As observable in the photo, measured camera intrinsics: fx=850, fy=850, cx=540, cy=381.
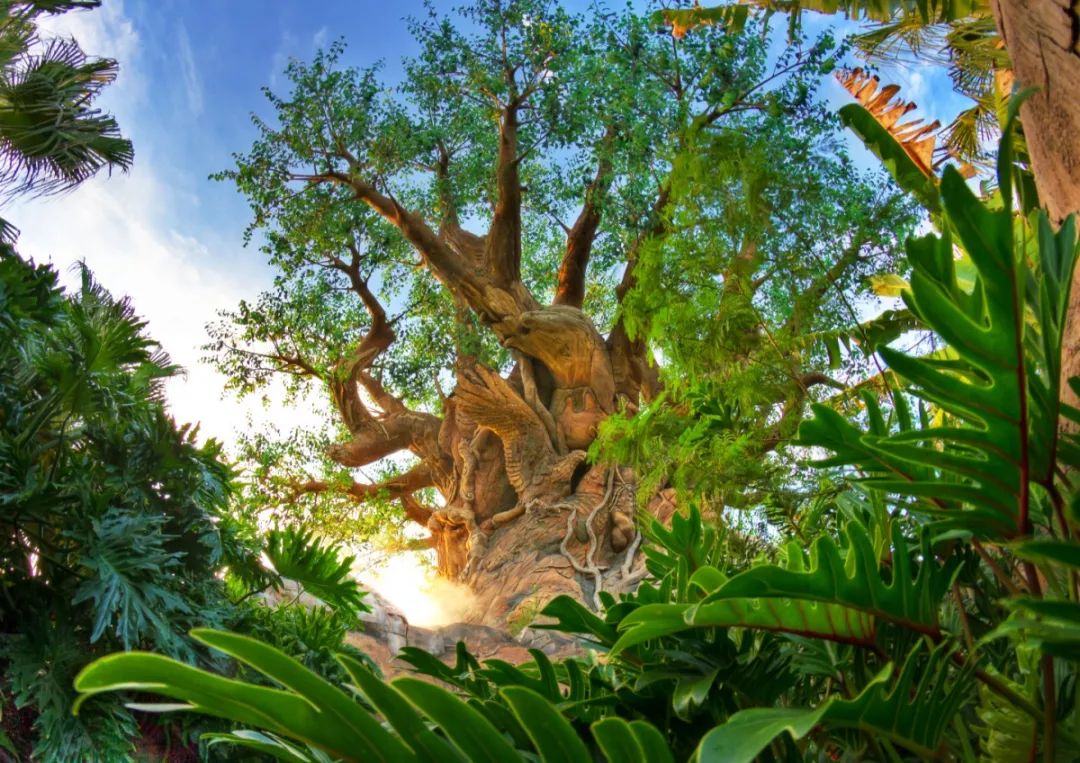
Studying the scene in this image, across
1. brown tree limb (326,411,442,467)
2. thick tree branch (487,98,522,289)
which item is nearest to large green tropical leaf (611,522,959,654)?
thick tree branch (487,98,522,289)

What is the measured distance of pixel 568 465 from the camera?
6559 mm

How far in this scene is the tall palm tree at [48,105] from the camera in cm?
424

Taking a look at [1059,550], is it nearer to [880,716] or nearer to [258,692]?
[880,716]

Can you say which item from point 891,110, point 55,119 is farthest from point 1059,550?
point 55,119

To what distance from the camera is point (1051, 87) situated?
101cm

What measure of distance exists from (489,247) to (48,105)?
137 inches

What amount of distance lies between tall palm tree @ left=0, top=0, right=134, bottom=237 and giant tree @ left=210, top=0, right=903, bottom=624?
2401 millimetres

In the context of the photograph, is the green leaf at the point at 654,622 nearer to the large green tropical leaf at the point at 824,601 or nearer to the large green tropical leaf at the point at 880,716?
the large green tropical leaf at the point at 824,601

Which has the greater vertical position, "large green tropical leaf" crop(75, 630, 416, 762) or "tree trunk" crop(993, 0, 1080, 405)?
"tree trunk" crop(993, 0, 1080, 405)

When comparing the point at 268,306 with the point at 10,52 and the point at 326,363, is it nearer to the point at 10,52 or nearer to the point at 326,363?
the point at 326,363

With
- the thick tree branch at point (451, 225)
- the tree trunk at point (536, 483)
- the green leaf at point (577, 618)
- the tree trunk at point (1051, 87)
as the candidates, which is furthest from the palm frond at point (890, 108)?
the thick tree branch at point (451, 225)

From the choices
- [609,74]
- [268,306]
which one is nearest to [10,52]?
[268,306]

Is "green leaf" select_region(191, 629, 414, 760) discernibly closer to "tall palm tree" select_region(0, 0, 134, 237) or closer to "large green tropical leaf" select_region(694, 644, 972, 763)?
"large green tropical leaf" select_region(694, 644, 972, 763)

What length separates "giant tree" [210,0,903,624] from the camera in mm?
6137
